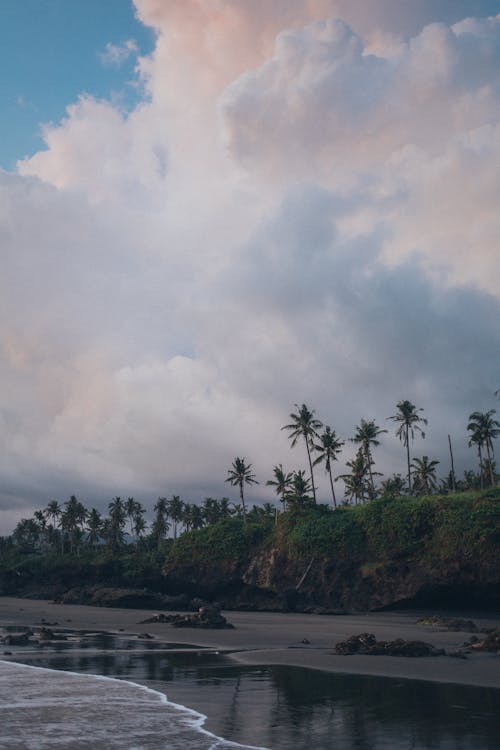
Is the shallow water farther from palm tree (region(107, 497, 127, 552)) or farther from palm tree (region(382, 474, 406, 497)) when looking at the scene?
palm tree (region(107, 497, 127, 552))

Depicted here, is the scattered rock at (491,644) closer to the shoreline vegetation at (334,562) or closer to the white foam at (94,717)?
the white foam at (94,717)

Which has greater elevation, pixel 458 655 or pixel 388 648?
pixel 388 648

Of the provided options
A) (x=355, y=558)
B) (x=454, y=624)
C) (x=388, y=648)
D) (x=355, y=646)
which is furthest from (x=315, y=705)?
(x=355, y=558)

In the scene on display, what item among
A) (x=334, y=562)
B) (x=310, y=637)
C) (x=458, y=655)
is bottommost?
(x=310, y=637)

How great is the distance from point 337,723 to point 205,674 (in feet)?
25.6

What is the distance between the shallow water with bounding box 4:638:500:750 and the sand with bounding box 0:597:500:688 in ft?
6.10

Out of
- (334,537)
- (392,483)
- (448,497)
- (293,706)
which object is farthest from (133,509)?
(293,706)

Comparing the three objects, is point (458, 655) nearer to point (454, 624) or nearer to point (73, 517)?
point (454, 624)

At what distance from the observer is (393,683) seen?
1745 centimetres

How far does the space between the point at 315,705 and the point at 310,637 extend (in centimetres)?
1905

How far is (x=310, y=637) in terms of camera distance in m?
32.1

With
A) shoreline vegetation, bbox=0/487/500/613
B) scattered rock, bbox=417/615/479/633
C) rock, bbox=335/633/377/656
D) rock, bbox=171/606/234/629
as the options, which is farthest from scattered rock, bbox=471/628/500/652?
shoreline vegetation, bbox=0/487/500/613

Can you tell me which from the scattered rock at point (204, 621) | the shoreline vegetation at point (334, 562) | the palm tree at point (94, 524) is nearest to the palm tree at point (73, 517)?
the palm tree at point (94, 524)

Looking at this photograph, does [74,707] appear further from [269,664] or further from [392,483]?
[392,483]
